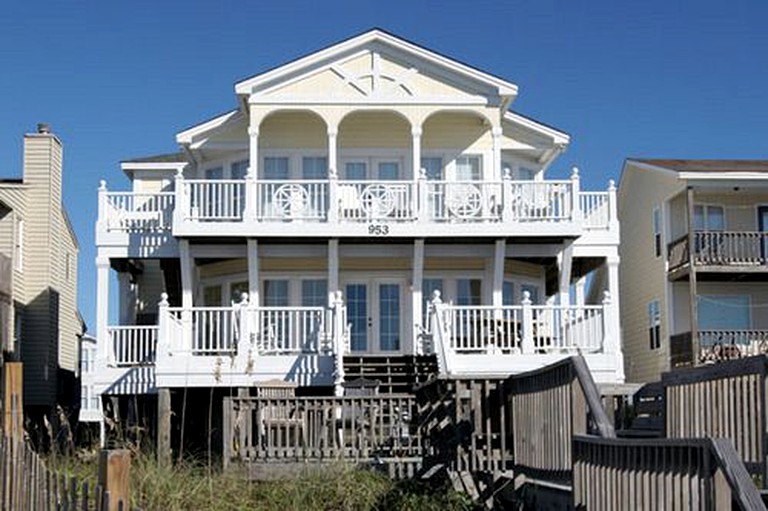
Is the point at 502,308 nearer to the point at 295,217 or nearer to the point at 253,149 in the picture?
the point at 295,217

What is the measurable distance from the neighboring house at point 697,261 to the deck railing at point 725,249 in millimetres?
27

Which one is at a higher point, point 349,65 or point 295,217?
point 349,65

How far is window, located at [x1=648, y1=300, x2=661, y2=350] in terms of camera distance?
34.0 m

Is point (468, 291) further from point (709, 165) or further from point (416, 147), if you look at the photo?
point (709, 165)

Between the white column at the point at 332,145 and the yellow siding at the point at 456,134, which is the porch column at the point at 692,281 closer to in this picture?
the yellow siding at the point at 456,134

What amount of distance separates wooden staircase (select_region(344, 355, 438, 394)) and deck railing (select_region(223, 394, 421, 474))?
533 cm

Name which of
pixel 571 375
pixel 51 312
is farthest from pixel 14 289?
pixel 571 375

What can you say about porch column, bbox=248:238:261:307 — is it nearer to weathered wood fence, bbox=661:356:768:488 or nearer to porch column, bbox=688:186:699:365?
porch column, bbox=688:186:699:365

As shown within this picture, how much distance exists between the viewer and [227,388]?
74.5 ft

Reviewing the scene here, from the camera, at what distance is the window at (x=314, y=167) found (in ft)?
88.8

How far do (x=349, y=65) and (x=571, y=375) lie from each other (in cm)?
1779

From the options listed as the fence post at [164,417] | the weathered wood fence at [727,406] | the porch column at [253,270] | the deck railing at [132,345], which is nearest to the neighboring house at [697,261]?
the porch column at [253,270]

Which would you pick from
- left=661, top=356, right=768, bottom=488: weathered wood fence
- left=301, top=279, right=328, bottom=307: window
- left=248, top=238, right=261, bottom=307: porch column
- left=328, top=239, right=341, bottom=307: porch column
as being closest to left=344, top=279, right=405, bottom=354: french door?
left=301, top=279, right=328, bottom=307: window

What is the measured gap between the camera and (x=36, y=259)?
3241 centimetres
